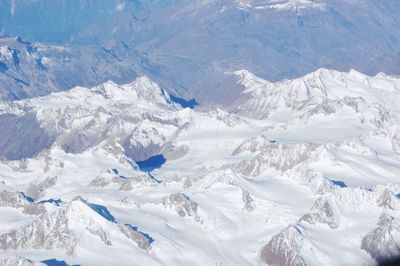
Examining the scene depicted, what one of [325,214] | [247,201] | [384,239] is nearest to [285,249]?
[384,239]

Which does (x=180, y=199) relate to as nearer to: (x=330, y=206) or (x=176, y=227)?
(x=176, y=227)

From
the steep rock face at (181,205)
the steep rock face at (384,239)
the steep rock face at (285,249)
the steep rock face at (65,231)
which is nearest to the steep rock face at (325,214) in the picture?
the steep rock face at (285,249)

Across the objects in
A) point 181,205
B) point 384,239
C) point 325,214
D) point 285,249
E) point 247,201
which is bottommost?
point 247,201

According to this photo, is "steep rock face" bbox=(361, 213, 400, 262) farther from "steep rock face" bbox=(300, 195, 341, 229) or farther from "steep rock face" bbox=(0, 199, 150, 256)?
"steep rock face" bbox=(0, 199, 150, 256)

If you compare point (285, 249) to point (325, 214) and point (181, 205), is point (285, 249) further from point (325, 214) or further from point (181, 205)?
point (181, 205)

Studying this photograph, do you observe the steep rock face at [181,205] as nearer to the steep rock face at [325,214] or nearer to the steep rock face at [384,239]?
the steep rock face at [325,214]

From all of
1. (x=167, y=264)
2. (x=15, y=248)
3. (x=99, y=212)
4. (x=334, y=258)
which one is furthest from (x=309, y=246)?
(x=15, y=248)
